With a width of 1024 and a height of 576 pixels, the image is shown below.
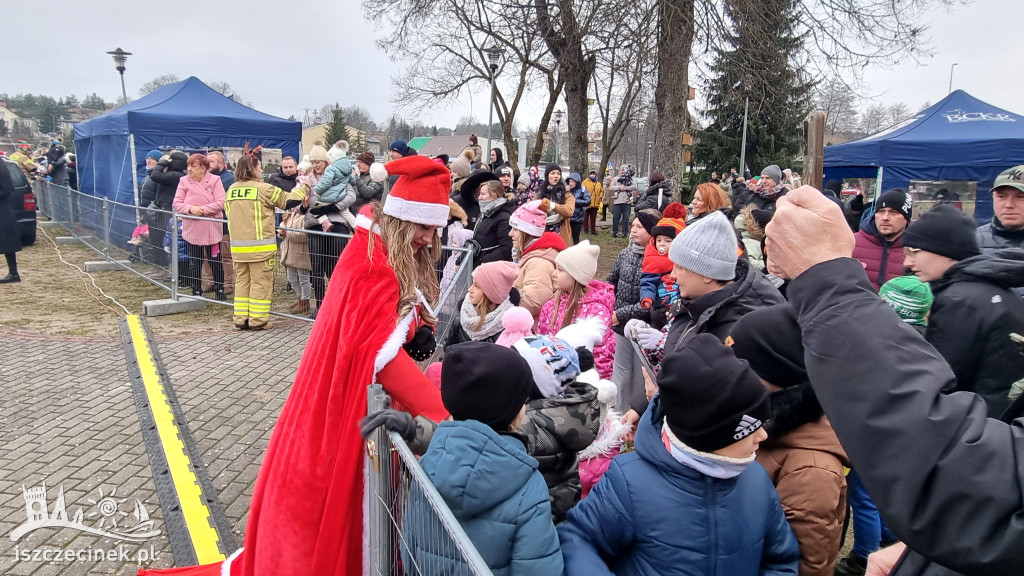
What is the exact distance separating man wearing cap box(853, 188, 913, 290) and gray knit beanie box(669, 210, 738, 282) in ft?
8.78

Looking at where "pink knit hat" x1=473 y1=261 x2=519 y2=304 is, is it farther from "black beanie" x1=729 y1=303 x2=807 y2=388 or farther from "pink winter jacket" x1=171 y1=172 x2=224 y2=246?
"pink winter jacket" x1=171 y1=172 x2=224 y2=246

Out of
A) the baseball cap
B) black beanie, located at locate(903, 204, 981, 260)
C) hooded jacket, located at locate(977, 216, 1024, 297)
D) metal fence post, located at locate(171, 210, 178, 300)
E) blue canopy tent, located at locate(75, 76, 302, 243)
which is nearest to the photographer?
black beanie, located at locate(903, 204, 981, 260)

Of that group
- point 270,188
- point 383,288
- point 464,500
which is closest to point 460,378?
point 464,500

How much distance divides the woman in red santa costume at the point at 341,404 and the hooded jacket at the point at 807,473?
49.5 inches

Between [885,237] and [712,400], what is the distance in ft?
15.7

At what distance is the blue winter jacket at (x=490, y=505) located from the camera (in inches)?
67.1

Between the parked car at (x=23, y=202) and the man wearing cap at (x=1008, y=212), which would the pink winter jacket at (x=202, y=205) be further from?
the man wearing cap at (x=1008, y=212)

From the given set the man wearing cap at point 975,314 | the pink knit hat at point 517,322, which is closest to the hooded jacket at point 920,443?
the man wearing cap at point 975,314

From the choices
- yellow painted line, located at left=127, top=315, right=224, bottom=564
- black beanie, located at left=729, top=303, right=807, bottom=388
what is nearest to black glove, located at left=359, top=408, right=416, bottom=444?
black beanie, located at left=729, top=303, right=807, bottom=388

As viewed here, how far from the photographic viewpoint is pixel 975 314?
278 cm

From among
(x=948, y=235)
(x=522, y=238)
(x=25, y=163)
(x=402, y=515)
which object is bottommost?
(x=402, y=515)

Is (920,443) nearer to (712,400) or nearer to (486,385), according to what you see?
(712,400)

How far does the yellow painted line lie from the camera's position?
349 cm

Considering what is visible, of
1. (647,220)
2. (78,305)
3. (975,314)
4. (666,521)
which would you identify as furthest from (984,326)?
(78,305)
